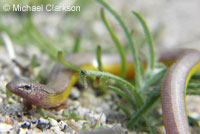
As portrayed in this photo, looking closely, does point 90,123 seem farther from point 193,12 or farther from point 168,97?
point 193,12

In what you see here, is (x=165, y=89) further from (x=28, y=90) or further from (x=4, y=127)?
(x=4, y=127)

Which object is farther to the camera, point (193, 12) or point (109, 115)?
point (193, 12)

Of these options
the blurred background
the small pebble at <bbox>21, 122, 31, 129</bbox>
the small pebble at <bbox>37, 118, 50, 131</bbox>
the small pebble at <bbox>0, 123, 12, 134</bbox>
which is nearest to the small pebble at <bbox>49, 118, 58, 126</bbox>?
the small pebble at <bbox>37, 118, 50, 131</bbox>

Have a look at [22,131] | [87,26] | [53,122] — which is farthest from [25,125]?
[87,26]

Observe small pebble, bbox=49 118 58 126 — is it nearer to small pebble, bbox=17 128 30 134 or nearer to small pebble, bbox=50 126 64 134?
small pebble, bbox=50 126 64 134

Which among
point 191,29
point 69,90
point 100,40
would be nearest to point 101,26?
point 100,40

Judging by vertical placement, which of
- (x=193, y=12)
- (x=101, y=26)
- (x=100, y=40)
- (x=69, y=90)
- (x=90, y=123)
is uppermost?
(x=193, y=12)

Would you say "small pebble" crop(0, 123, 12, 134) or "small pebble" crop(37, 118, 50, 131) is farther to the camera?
"small pebble" crop(37, 118, 50, 131)

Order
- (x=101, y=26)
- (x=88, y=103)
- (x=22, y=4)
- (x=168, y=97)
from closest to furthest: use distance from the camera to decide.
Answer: (x=168, y=97), (x=88, y=103), (x=22, y=4), (x=101, y=26)

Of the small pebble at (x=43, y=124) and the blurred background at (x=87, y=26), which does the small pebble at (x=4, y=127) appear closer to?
the small pebble at (x=43, y=124)

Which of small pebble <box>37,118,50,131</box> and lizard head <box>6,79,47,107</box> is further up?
lizard head <box>6,79,47,107</box>

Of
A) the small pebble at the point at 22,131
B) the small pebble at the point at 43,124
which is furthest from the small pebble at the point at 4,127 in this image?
the small pebble at the point at 43,124
